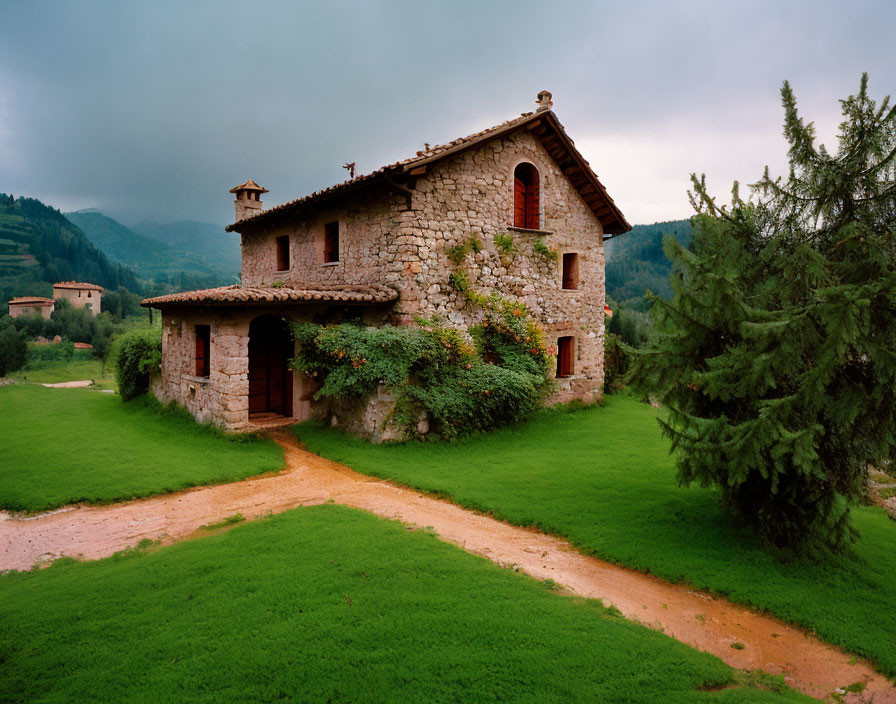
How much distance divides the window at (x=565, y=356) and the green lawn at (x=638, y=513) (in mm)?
2957

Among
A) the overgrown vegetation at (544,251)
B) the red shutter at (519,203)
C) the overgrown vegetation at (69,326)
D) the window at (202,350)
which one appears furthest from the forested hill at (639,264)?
the overgrown vegetation at (69,326)

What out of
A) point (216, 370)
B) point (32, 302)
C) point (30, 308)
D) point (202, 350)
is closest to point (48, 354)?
point (30, 308)

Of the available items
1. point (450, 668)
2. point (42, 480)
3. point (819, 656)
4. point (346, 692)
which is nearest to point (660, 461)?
point (819, 656)

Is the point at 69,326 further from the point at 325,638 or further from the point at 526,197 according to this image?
the point at 325,638

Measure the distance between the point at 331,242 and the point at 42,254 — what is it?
86.1m

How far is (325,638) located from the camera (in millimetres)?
4520

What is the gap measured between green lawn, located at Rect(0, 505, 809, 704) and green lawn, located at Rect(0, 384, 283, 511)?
302 centimetres

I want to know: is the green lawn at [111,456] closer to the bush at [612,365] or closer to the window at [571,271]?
the window at [571,271]

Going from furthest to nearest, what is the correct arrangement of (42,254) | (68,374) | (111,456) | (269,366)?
(42,254) → (68,374) → (269,366) → (111,456)

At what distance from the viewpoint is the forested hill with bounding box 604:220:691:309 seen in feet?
177

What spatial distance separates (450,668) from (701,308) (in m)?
5.02

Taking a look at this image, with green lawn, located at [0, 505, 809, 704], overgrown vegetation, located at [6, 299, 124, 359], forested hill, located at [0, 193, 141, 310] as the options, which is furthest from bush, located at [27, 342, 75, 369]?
forested hill, located at [0, 193, 141, 310]

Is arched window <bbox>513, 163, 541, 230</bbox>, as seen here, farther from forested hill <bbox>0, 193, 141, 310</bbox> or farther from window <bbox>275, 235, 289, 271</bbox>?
forested hill <bbox>0, 193, 141, 310</bbox>

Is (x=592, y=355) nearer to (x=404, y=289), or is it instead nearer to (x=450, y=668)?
(x=404, y=289)
